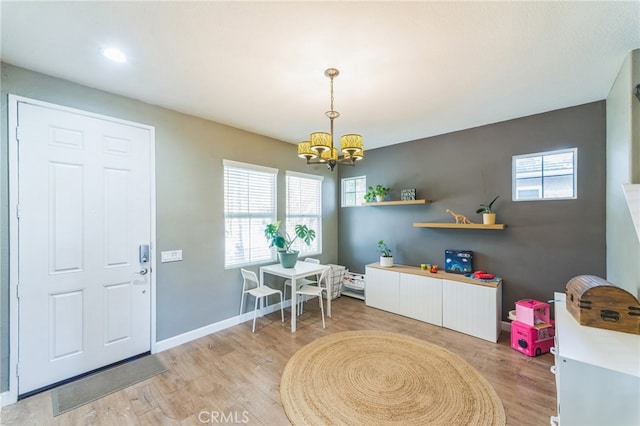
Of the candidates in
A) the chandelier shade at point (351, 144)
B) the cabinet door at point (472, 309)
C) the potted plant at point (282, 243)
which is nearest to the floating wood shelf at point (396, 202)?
the cabinet door at point (472, 309)

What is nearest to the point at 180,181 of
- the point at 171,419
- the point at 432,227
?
the point at 171,419

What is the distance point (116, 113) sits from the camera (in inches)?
103

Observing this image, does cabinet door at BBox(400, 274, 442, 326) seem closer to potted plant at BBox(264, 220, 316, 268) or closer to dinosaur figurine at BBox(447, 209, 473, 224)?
dinosaur figurine at BBox(447, 209, 473, 224)

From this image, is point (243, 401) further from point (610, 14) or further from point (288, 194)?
point (610, 14)

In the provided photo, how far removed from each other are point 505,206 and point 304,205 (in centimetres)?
303

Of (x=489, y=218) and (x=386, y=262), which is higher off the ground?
(x=489, y=218)

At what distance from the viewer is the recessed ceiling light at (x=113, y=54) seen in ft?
6.33

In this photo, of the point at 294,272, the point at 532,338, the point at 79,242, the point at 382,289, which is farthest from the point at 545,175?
the point at 79,242

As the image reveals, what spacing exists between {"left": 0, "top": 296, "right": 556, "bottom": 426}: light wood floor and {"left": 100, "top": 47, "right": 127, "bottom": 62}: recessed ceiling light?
9.07 feet

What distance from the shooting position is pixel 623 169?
2174 millimetres

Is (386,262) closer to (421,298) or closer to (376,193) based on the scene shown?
(421,298)

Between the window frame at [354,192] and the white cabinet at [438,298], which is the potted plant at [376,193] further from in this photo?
the white cabinet at [438,298]

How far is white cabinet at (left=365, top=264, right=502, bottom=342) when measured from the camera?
10.3ft

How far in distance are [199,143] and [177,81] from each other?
95cm
